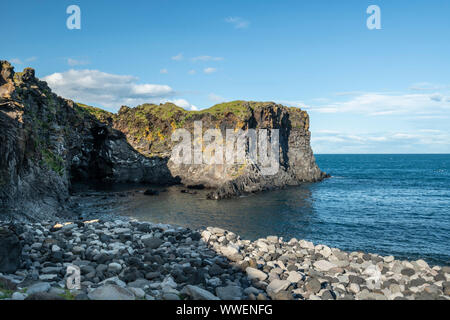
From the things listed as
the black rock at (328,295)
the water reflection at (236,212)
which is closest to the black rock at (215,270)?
the black rock at (328,295)

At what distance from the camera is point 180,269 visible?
39.2ft

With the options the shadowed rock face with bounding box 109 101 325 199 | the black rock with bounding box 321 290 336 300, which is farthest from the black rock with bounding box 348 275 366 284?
the shadowed rock face with bounding box 109 101 325 199

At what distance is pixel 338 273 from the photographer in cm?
1393

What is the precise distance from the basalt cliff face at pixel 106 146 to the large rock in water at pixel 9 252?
1249 centimetres

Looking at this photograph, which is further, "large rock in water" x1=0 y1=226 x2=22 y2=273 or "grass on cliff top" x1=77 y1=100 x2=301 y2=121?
"grass on cliff top" x1=77 y1=100 x2=301 y2=121

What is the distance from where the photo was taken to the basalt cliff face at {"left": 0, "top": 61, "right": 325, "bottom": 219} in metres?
24.7

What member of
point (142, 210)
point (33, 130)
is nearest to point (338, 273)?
point (142, 210)

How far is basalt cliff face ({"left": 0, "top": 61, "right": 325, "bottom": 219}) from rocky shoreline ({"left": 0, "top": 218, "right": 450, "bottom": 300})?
448 inches

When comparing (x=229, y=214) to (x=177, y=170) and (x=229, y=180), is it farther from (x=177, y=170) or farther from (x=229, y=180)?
(x=177, y=170)

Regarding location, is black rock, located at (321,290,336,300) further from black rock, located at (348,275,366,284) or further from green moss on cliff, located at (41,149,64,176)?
green moss on cliff, located at (41,149,64,176)

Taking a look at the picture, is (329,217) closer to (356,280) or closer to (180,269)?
(356,280)

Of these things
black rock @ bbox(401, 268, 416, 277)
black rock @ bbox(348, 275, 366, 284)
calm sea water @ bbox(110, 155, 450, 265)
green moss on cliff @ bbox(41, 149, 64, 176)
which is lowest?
calm sea water @ bbox(110, 155, 450, 265)

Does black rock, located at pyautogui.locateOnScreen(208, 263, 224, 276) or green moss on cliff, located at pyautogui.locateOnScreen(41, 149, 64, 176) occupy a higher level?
green moss on cliff, located at pyautogui.locateOnScreen(41, 149, 64, 176)

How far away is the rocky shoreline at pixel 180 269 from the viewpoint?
9.37 metres
